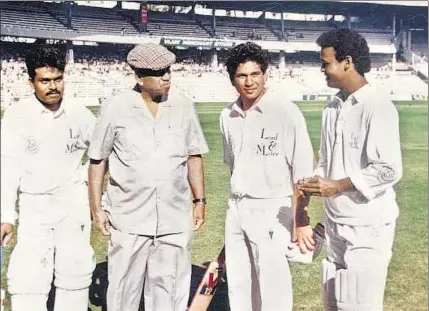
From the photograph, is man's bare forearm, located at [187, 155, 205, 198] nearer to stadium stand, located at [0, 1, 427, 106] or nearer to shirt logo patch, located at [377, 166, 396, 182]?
stadium stand, located at [0, 1, 427, 106]

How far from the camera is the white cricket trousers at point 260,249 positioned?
2264 millimetres

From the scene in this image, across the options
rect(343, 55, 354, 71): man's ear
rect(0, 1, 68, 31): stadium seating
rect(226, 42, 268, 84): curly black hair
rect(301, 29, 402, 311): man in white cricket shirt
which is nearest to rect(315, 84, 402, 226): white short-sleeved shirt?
rect(301, 29, 402, 311): man in white cricket shirt

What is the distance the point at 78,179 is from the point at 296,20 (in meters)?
1.50

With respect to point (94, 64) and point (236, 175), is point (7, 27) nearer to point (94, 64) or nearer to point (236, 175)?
point (94, 64)

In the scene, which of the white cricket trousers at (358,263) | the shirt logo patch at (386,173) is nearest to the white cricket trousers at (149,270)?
the white cricket trousers at (358,263)

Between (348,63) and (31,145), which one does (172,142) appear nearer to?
(31,145)

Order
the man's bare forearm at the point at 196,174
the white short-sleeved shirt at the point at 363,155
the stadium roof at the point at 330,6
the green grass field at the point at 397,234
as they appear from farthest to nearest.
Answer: the green grass field at the point at 397,234
the stadium roof at the point at 330,6
the man's bare forearm at the point at 196,174
the white short-sleeved shirt at the point at 363,155

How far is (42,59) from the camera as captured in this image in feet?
7.36

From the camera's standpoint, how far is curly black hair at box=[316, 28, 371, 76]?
2.11 m

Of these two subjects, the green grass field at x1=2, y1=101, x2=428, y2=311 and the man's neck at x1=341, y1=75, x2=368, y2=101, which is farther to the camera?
the green grass field at x1=2, y1=101, x2=428, y2=311

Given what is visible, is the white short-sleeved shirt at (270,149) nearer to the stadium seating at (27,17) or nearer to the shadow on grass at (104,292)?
the shadow on grass at (104,292)

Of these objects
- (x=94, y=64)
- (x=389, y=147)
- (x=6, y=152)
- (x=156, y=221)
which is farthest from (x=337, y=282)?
(x=94, y=64)

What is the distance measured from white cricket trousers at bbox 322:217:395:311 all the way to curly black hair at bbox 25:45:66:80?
1.30 metres

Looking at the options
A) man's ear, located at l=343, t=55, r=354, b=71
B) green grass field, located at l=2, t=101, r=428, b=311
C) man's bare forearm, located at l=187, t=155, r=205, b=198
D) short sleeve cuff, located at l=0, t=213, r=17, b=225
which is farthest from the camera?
green grass field, located at l=2, t=101, r=428, b=311
